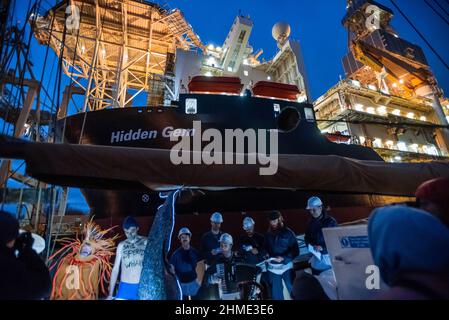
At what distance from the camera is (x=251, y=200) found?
7.40m

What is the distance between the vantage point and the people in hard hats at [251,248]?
568cm

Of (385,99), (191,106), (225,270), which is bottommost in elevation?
(225,270)

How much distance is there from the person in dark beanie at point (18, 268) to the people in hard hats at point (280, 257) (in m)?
4.50

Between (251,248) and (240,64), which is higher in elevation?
(240,64)

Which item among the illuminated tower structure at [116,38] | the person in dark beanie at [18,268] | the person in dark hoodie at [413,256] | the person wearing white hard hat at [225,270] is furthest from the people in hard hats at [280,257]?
the illuminated tower structure at [116,38]

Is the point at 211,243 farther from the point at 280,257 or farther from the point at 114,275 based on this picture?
the point at 114,275

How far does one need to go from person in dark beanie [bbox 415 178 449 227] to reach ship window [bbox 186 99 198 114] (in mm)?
7114

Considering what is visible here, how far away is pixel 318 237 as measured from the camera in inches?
204

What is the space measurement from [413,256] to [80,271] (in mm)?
5026

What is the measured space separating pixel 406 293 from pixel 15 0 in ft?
25.5

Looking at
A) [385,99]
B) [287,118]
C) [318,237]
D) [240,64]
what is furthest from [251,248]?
[385,99]

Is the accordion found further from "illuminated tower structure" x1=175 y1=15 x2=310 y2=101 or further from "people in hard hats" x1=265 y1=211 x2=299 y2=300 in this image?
"illuminated tower structure" x1=175 y1=15 x2=310 y2=101

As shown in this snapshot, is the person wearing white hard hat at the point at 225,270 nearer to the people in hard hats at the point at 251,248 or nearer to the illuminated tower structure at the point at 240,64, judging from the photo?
the people in hard hats at the point at 251,248

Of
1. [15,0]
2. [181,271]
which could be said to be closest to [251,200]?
[181,271]
